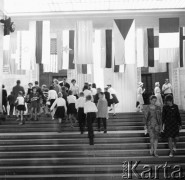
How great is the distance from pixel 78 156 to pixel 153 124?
2.40 m

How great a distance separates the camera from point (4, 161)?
30.5ft

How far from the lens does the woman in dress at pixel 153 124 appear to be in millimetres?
9195

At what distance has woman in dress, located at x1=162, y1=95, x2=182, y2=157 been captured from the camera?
29.7 ft

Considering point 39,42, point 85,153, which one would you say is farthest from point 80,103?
point 39,42

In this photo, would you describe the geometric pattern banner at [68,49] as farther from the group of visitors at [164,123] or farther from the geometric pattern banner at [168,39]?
the group of visitors at [164,123]

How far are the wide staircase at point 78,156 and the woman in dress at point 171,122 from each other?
1.90 feet

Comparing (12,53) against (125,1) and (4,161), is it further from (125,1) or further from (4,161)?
(4,161)

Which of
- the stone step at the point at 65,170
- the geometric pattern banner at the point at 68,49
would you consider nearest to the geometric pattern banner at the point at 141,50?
the geometric pattern banner at the point at 68,49

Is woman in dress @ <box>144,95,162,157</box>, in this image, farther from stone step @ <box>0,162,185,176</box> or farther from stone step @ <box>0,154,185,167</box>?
stone step @ <box>0,162,185,176</box>

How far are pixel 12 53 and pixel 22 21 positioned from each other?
9.76ft

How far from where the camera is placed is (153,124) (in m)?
9.29

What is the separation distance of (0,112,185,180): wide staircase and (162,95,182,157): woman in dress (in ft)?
1.90

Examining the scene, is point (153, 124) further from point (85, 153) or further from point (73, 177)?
point (73, 177)

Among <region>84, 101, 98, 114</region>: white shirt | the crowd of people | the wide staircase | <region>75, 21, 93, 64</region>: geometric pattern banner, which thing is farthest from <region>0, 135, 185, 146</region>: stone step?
<region>75, 21, 93, 64</region>: geometric pattern banner
